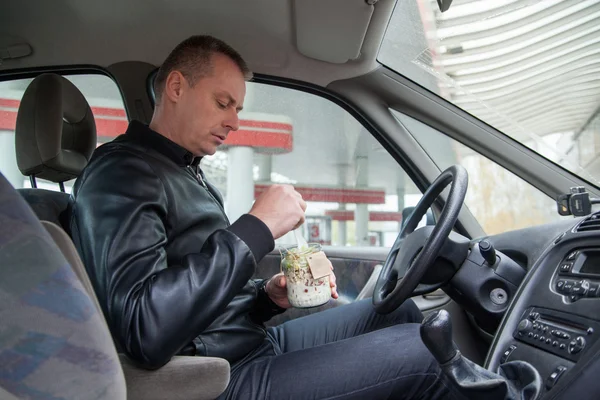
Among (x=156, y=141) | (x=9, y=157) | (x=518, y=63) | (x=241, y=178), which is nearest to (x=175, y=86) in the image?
(x=156, y=141)

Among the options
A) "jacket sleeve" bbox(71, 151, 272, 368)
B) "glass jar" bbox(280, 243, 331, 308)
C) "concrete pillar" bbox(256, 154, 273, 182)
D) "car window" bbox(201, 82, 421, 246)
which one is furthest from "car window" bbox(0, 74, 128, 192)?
"glass jar" bbox(280, 243, 331, 308)

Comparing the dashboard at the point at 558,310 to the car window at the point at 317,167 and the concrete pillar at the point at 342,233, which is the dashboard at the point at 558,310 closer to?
the car window at the point at 317,167

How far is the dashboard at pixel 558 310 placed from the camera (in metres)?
1.05

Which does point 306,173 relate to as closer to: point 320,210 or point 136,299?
point 320,210

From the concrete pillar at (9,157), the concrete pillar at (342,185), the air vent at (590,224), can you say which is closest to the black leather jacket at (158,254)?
→ the concrete pillar at (9,157)

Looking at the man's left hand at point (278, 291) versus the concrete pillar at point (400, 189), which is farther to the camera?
the concrete pillar at point (400, 189)

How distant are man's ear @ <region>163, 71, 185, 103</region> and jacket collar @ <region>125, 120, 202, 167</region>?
131 millimetres

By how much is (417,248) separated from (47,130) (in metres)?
1.12

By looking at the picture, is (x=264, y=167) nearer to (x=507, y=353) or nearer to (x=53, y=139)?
(x=53, y=139)

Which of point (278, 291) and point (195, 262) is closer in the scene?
point (195, 262)

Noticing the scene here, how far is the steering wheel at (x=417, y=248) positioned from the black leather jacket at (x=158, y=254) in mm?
374

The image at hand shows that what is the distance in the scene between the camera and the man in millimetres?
963

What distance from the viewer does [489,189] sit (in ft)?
6.36

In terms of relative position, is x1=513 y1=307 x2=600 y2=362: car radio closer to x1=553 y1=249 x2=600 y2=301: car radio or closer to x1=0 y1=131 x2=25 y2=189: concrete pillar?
x1=553 y1=249 x2=600 y2=301: car radio
